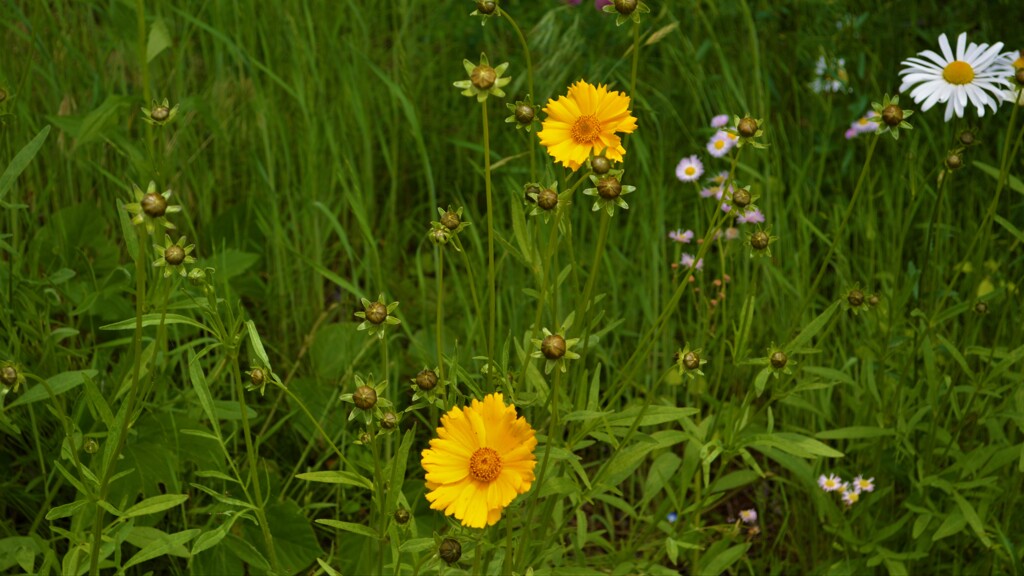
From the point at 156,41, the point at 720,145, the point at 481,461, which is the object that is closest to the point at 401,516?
the point at 481,461

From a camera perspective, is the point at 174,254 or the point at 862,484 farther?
the point at 862,484

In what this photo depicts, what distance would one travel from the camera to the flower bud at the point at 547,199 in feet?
4.07

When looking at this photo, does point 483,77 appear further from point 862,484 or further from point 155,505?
point 862,484

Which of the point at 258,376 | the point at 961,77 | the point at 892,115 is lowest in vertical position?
the point at 258,376

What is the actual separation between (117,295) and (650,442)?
3.59 feet

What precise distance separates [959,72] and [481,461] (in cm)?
110

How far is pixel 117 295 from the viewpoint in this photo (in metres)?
→ 1.98

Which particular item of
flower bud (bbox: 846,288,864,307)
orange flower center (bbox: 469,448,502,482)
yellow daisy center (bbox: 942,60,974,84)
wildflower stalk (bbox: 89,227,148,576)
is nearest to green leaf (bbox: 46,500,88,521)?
wildflower stalk (bbox: 89,227,148,576)

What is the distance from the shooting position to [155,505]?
134 centimetres

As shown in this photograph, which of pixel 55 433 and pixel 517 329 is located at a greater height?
pixel 517 329

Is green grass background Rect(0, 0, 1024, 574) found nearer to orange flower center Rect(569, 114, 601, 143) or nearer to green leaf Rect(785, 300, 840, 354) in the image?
green leaf Rect(785, 300, 840, 354)

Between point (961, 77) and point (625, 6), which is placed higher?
point (961, 77)

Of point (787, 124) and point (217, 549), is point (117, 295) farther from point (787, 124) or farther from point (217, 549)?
point (787, 124)

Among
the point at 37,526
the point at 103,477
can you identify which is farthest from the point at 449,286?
the point at 103,477
